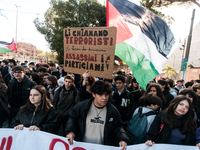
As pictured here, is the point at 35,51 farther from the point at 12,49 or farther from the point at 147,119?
the point at 147,119

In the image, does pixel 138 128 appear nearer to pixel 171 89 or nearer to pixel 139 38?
pixel 139 38

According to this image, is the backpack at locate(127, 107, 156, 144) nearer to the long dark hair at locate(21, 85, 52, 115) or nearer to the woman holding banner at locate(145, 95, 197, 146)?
the woman holding banner at locate(145, 95, 197, 146)

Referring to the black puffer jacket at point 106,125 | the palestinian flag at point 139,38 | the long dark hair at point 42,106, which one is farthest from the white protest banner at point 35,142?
the palestinian flag at point 139,38

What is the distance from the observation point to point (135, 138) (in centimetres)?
220

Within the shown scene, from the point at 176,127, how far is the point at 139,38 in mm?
1801

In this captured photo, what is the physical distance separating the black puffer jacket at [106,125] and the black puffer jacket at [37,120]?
1.11ft

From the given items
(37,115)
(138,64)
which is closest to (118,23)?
(138,64)

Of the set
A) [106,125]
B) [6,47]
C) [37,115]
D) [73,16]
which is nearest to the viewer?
[106,125]

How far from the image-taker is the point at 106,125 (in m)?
1.84

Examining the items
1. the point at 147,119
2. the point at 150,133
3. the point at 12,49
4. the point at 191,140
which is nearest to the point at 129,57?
the point at 147,119

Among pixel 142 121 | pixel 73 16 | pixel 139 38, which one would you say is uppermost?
pixel 73 16

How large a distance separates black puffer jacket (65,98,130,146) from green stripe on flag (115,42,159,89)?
1.09 m

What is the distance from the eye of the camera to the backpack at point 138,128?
2.17 meters

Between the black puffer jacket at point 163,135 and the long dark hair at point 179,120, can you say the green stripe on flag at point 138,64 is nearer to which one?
the long dark hair at point 179,120
